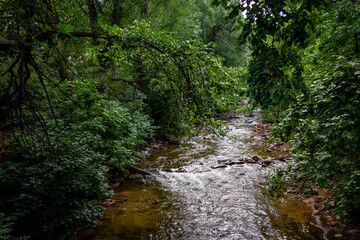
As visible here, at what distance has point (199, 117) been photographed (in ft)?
14.2

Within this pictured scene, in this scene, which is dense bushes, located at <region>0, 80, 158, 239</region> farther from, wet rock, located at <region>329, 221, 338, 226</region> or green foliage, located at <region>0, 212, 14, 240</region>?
wet rock, located at <region>329, 221, 338, 226</region>

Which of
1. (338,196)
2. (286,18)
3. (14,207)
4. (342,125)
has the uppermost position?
(286,18)

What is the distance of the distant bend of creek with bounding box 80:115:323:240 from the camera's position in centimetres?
410

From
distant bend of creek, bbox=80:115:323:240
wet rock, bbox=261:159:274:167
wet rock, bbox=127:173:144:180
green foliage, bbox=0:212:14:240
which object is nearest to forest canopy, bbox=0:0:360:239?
green foliage, bbox=0:212:14:240

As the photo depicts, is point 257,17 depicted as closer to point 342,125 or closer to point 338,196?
point 342,125

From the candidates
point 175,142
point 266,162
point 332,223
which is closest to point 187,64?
point 332,223

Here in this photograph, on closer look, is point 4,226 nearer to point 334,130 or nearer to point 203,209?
A: point 203,209

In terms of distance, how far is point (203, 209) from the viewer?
5.05 metres

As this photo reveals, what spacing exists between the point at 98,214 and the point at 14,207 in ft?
4.06

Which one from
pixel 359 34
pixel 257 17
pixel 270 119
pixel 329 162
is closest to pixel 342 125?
pixel 329 162

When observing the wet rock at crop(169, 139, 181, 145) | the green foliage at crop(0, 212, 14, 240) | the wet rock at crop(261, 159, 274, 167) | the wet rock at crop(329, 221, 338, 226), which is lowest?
the wet rock at crop(329, 221, 338, 226)

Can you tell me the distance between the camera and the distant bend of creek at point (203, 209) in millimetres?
4098

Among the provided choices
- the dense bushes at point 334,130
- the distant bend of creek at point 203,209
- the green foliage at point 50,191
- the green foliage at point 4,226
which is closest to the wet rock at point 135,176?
the distant bend of creek at point 203,209

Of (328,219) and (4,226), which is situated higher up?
(4,226)
